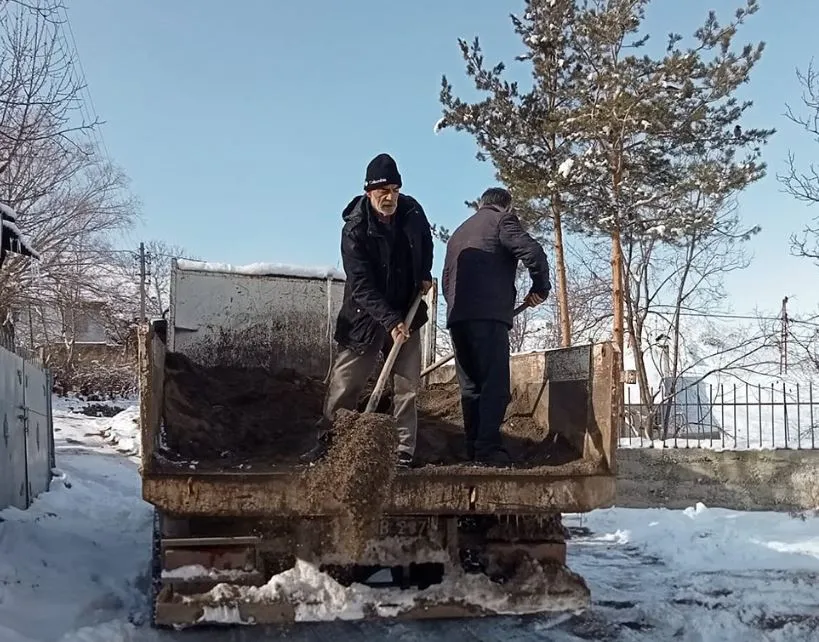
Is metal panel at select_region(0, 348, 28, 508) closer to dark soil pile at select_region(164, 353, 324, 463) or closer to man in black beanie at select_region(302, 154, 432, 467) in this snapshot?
dark soil pile at select_region(164, 353, 324, 463)

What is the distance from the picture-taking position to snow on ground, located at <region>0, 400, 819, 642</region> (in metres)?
4.39

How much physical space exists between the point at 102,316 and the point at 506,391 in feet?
80.0

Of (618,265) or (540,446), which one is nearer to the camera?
(540,446)

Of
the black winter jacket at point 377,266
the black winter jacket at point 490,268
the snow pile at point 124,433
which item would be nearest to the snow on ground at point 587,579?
the black winter jacket at point 377,266

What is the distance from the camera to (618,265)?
53.6ft

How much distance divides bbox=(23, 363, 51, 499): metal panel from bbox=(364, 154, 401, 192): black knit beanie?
4.91 metres

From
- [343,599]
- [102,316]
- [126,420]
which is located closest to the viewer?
[343,599]

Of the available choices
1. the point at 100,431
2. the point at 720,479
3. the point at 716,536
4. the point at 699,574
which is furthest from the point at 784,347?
the point at 100,431

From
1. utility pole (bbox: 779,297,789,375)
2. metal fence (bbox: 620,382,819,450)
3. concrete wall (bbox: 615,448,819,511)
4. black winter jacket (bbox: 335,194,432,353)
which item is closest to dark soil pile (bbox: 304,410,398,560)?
black winter jacket (bbox: 335,194,432,353)

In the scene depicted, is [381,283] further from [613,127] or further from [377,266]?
[613,127]

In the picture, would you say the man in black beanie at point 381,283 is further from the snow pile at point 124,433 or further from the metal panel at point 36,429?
the snow pile at point 124,433

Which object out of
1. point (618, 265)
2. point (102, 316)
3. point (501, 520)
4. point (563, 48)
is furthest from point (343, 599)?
point (102, 316)

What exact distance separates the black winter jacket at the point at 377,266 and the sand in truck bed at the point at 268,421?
2.37 ft

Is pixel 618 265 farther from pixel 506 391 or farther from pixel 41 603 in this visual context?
pixel 41 603
